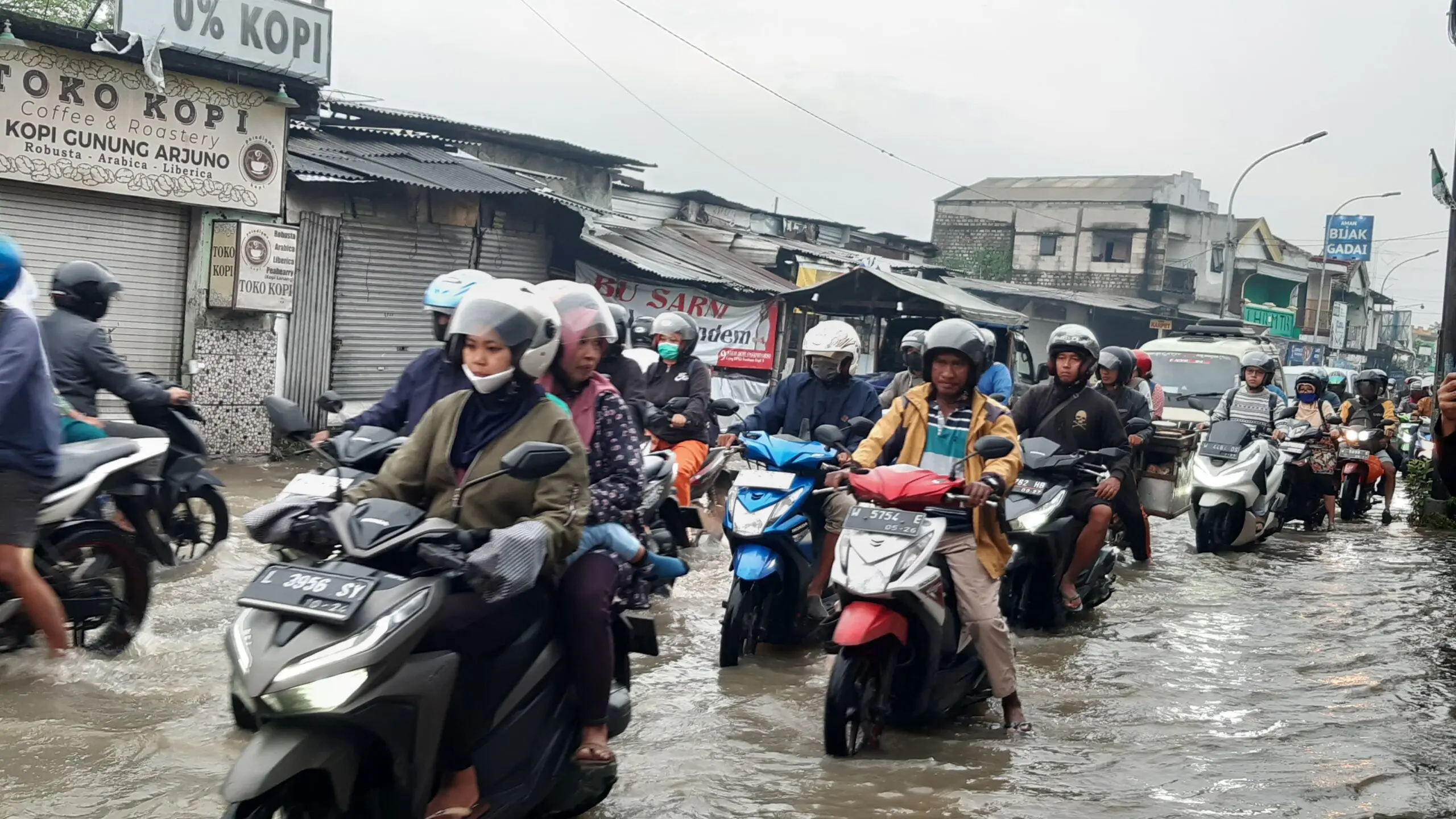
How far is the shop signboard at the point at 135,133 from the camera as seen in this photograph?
1117 centimetres

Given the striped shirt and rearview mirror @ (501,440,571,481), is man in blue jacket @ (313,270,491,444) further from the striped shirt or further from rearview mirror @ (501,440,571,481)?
the striped shirt

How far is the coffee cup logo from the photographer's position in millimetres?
12875

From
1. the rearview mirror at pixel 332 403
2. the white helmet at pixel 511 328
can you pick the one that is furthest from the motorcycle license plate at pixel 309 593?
the rearview mirror at pixel 332 403

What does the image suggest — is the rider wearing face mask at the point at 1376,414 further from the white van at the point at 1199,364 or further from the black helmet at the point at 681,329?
the black helmet at the point at 681,329

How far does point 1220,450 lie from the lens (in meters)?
11.1

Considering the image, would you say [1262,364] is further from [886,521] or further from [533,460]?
[533,460]

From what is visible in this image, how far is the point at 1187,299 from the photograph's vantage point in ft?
156

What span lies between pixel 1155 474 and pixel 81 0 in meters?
23.0

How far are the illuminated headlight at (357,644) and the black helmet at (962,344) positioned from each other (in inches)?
124

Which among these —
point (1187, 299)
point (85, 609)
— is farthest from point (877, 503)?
point (1187, 299)

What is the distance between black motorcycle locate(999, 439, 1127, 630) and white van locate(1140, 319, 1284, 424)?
7.90 meters

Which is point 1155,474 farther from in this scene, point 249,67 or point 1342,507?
point 249,67

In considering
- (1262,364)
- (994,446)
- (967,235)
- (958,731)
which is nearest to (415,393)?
(994,446)

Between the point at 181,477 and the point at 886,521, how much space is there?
174 inches
